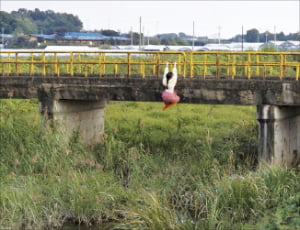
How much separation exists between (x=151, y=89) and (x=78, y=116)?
4126 mm

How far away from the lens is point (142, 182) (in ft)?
66.8

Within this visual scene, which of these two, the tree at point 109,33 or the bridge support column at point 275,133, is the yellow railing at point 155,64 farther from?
the tree at point 109,33

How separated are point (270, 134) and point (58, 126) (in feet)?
25.4

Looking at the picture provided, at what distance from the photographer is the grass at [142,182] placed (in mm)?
Answer: 16734

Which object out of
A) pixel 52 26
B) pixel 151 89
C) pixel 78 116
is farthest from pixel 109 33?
pixel 151 89

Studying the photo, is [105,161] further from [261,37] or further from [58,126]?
[261,37]

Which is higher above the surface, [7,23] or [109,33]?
[7,23]

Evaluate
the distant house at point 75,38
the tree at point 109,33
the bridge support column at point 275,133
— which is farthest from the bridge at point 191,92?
the tree at point 109,33

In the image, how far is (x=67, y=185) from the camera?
19.4 metres

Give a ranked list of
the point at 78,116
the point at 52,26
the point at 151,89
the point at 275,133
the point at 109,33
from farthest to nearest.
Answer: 1. the point at 52,26
2. the point at 109,33
3. the point at 78,116
4. the point at 151,89
5. the point at 275,133

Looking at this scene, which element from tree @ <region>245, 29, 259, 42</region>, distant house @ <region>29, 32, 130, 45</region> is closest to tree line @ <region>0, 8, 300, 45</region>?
tree @ <region>245, 29, 259, 42</region>

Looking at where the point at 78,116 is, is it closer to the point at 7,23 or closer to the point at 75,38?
the point at 75,38

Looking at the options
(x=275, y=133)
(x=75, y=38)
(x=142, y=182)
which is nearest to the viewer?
(x=142, y=182)

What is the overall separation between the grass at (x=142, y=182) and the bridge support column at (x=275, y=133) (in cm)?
86
